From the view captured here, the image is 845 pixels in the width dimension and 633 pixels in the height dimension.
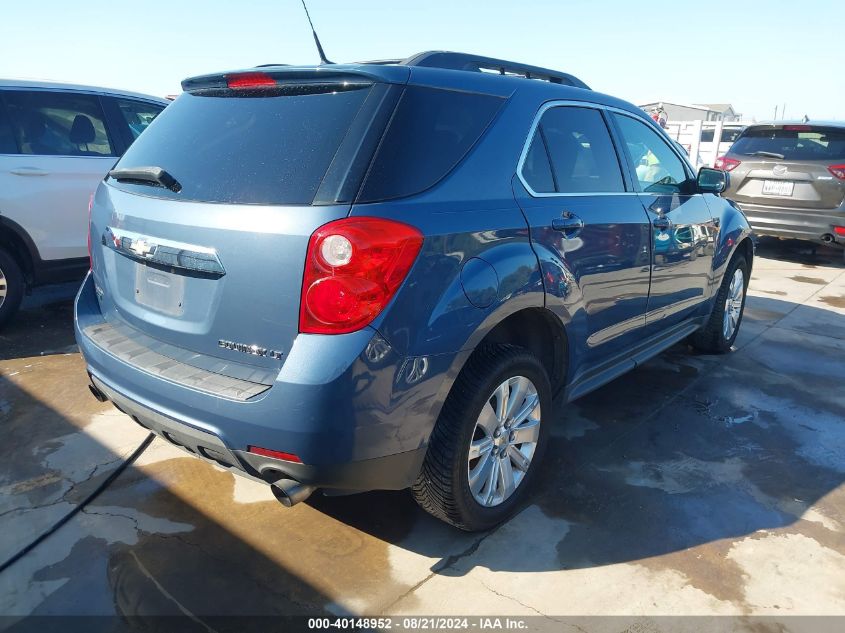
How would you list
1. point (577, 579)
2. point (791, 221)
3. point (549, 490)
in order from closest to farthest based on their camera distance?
1. point (577, 579)
2. point (549, 490)
3. point (791, 221)

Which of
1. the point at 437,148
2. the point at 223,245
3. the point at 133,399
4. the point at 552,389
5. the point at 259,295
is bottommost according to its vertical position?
the point at 552,389

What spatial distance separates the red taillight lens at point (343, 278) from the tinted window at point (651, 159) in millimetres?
2078

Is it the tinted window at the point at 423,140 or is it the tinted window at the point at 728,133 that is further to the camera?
the tinted window at the point at 728,133

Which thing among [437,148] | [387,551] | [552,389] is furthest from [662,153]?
[387,551]

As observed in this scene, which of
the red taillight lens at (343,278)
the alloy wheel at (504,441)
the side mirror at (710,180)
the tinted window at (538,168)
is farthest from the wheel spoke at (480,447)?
the side mirror at (710,180)

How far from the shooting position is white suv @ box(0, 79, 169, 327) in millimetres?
4855

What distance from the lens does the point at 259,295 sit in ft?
6.86

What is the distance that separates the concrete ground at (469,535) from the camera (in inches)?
91.3

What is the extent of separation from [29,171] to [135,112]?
3.67 feet

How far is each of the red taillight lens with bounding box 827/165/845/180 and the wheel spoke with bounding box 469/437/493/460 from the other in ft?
24.0

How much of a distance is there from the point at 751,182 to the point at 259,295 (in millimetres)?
8164

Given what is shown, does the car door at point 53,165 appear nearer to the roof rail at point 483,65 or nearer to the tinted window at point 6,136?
the tinted window at point 6,136

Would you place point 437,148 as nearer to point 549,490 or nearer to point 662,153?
point 549,490

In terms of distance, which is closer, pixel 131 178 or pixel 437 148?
pixel 437 148
